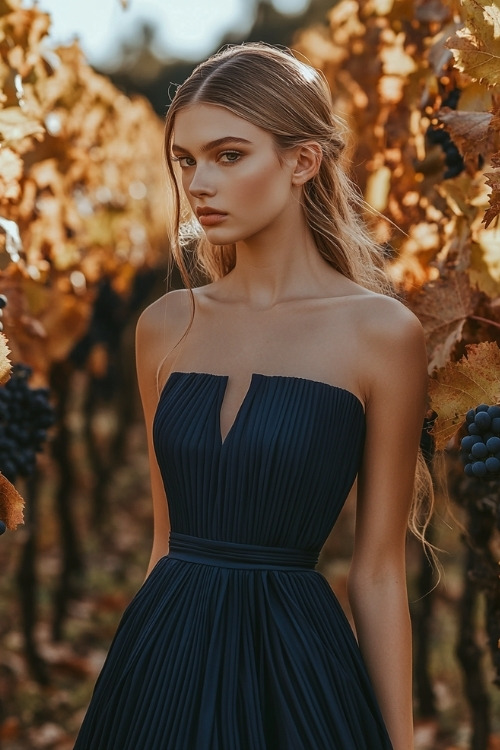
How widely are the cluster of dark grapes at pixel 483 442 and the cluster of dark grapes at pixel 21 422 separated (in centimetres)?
117

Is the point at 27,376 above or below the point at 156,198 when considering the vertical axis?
below

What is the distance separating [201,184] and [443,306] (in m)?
0.61

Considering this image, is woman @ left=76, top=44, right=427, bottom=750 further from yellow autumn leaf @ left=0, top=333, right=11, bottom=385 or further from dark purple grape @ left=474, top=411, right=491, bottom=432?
yellow autumn leaf @ left=0, top=333, right=11, bottom=385

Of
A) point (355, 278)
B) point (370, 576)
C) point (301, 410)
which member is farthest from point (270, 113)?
point (370, 576)

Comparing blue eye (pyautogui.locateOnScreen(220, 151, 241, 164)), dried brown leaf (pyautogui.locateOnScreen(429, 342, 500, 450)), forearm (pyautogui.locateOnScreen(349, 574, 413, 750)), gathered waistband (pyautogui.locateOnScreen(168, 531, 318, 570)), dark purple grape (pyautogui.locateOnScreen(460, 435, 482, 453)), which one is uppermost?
blue eye (pyautogui.locateOnScreen(220, 151, 241, 164))

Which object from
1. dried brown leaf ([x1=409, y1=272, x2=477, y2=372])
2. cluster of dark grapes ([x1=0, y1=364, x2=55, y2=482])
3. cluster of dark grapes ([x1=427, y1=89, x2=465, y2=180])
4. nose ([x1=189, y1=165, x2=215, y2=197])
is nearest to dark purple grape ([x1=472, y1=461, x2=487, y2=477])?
dried brown leaf ([x1=409, y1=272, x2=477, y2=372])

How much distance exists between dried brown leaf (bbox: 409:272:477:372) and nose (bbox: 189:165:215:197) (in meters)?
0.55

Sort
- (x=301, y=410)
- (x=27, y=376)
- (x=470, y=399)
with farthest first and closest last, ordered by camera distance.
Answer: (x=27, y=376), (x=301, y=410), (x=470, y=399)

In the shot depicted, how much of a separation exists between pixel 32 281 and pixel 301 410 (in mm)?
1345

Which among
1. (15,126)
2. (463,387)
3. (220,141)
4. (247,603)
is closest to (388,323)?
(463,387)

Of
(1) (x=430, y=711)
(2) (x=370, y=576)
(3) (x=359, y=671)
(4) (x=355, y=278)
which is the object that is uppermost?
(4) (x=355, y=278)

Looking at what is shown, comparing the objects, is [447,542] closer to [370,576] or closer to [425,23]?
[425,23]

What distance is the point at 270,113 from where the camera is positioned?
2.02m

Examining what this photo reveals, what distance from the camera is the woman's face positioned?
1978 millimetres
